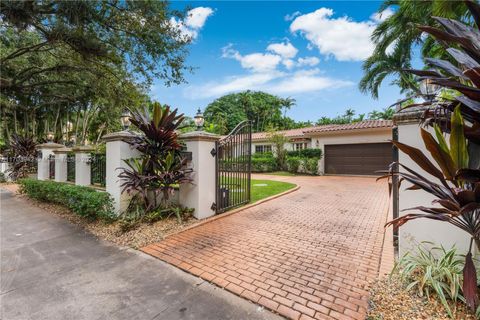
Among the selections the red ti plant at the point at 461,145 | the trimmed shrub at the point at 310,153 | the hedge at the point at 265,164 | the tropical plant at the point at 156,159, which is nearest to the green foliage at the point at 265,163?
the hedge at the point at 265,164

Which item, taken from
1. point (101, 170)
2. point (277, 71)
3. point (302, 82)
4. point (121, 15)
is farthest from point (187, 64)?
point (302, 82)

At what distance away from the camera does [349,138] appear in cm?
1495

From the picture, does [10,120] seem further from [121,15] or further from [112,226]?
[112,226]

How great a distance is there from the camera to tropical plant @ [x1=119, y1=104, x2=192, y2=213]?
16.7 ft

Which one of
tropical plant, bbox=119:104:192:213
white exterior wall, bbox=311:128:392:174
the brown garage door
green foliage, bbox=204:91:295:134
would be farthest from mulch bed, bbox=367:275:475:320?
green foliage, bbox=204:91:295:134

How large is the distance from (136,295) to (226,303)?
110cm

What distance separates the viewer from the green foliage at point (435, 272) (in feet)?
7.22

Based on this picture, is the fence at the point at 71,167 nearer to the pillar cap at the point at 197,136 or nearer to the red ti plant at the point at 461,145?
the pillar cap at the point at 197,136

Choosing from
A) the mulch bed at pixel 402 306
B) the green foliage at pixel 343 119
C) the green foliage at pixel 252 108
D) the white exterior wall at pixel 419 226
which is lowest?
the mulch bed at pixel 402 306

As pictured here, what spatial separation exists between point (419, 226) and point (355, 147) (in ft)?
43.6

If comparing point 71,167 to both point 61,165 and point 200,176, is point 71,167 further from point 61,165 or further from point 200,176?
point 200,176

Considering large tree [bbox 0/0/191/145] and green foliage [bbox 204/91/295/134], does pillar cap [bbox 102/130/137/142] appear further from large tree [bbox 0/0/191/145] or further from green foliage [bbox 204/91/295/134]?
green foliage [bbox 204/91/295/134]

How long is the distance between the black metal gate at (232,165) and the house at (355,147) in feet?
34.5

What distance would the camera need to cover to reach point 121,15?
674 centimetres
